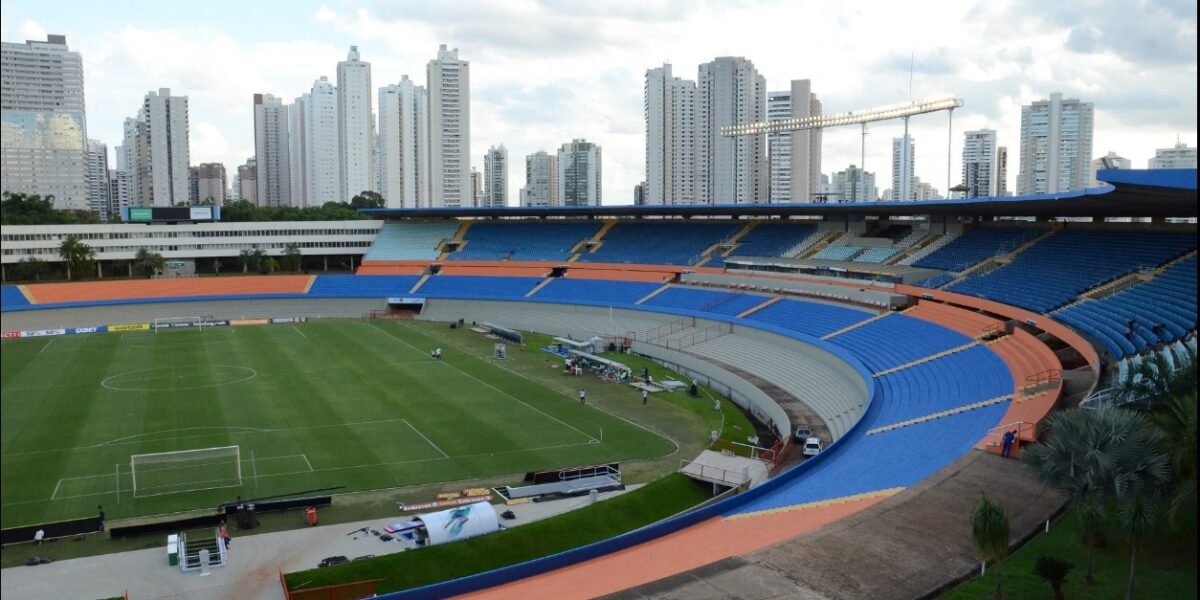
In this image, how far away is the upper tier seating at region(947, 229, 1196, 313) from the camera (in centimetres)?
3350

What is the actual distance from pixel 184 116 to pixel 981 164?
111504 mm

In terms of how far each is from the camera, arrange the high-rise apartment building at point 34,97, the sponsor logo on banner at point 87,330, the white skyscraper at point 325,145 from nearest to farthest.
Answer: the high-rise apartment building at point 34,97, the sponsor logo on banner at point 87,330, the white skyscraper at point 325,145

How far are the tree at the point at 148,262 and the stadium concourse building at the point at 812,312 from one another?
1.96 meters

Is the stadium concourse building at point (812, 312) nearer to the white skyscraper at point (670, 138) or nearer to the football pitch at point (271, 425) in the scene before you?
the football pitch at point (271, 425)

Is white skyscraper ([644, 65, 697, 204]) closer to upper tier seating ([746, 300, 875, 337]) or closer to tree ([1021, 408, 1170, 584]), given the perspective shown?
upper tier seating ([746, 300, 875, 337])

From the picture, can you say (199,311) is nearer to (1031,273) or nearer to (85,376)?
(85,376)

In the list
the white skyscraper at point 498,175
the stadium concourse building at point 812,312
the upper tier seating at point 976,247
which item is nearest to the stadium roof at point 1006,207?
the stadium concourse building at point 812,312

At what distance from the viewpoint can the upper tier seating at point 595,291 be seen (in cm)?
5695

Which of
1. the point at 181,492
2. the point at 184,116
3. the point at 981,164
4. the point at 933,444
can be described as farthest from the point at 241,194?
the point at 933,444

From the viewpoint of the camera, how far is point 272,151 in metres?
171

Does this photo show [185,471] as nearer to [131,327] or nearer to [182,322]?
[131,327]

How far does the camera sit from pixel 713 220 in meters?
65.4

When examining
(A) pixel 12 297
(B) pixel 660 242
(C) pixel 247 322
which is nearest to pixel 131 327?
(C) pixel 247 322

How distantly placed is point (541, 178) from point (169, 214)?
104025mm
